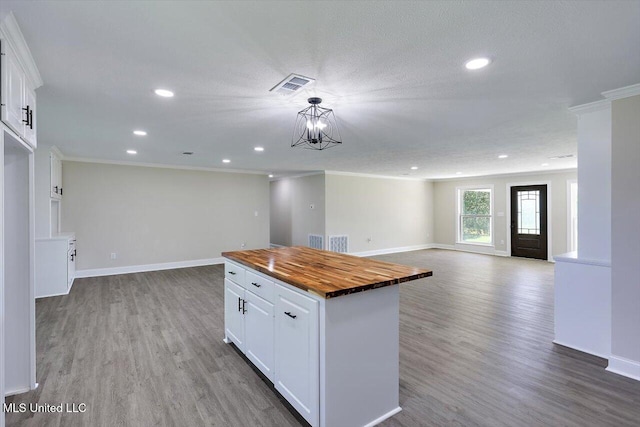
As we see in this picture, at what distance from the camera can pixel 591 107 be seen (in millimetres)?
2900

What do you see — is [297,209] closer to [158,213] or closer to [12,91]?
[158,213]

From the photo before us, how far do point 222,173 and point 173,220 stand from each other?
1607 mm

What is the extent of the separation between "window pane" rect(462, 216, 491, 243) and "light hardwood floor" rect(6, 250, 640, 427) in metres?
4.89

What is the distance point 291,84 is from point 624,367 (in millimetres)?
3642

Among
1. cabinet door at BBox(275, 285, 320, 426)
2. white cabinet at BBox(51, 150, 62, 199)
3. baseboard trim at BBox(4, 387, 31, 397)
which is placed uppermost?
white cabinet at BBox(51, 150, 62, 199)

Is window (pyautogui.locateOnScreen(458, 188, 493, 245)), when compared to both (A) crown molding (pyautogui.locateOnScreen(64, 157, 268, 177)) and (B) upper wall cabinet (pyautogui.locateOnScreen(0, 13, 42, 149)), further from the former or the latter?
(B) upper wall cabinet (pyautogui.locateOnScreen(0, 13, 42, 149))

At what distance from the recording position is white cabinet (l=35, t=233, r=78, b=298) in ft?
15.4

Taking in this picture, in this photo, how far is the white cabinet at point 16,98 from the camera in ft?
5.53

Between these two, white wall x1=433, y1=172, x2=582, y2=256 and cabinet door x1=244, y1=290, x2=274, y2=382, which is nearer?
cabinet door x1=244, y1=290, x2=274, y2=382

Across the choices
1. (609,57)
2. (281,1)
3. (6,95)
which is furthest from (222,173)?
(609,57)

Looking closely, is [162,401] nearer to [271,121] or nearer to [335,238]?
[271,121]

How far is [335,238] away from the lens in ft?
26.8

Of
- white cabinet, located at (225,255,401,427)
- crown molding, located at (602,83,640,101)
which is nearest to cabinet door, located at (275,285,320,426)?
white cabinet, located at (225,255,401,427)

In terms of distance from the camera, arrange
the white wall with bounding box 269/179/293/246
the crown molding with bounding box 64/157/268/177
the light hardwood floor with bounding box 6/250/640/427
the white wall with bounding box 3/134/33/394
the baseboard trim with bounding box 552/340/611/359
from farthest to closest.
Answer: the white wall with bounding box 269/179/293/246, the crown molding with bounding box 64/157/268/177, the baseboard trim with bounding box 552/340/611/359, the white wall with bounding box 3/134/33/394, the light hardwood floor with bounding box 6/250/640/427
